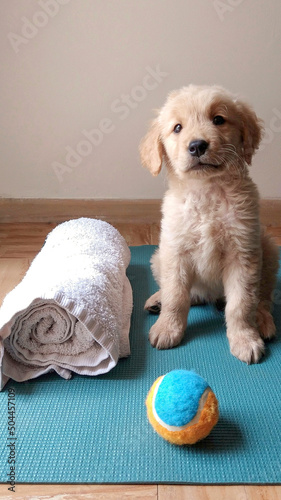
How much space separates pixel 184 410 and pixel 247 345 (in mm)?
512

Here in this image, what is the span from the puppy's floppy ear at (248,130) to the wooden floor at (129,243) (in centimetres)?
106

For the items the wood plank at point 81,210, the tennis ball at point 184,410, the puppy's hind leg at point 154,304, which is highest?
the tennis ball at point 184,410

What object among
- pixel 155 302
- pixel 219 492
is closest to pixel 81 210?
pixel 155 302

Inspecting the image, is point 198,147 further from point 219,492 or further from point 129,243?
point 129,243

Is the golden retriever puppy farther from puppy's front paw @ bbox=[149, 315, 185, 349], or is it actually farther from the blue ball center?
the blue ball center

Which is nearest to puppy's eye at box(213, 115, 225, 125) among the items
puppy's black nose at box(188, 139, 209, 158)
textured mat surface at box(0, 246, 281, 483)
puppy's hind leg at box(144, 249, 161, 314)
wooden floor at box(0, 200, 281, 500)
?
puppy's black nose at box(188, 139, 209, 158)

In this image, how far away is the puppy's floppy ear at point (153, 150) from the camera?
1.77m

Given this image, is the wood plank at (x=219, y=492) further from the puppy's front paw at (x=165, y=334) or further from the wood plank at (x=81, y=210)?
the wood plank at (x=81, y=210)

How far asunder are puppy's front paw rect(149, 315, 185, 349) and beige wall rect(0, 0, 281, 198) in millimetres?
1544

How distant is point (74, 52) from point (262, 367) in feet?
7.18

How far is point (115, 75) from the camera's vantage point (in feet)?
9.54

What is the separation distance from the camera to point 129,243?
2.86 metres

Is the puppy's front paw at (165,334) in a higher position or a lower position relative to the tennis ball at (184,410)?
lower

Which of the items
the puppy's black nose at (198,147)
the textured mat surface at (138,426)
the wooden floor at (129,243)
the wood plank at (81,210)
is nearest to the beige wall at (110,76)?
the wood plank at (81,210)
